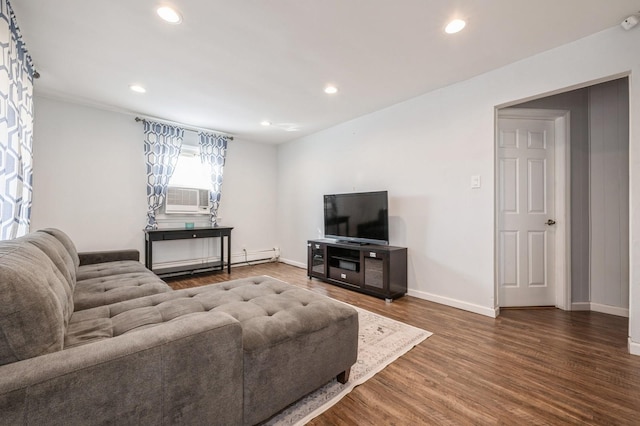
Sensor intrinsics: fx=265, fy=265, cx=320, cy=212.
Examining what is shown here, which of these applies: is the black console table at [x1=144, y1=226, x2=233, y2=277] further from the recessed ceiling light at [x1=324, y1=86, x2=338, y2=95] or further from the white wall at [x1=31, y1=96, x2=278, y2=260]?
the recessed ceiling light at [x1=324, y1=86, x2=338, y2=95]

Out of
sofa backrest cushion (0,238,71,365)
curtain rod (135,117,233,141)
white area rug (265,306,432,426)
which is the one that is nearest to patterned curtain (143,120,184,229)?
curtain rod (135,117,233,141)

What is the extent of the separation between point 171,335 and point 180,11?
211 centimetres

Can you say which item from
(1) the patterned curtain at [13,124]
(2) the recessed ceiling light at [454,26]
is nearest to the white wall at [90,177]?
(1) the patterned curtain at [13,124]

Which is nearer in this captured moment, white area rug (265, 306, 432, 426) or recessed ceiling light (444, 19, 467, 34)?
white area rug (265, 306, 432, 426)

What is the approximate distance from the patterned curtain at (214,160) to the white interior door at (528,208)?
4.20 m

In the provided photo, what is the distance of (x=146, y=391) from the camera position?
0.91 meters

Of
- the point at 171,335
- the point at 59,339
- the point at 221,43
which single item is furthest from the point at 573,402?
the point at 221,43

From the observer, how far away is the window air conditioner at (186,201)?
4242mm

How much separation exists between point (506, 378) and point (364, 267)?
183 centimetres

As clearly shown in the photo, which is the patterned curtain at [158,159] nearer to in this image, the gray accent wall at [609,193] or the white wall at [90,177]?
the white wall at [90,177]

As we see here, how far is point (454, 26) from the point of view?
Result: 2010 millimetres

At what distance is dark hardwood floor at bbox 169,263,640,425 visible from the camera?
140 cm

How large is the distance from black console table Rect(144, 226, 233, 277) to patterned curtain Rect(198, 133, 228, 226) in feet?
1.15

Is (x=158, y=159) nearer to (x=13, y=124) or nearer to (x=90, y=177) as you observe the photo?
(x=90, y=177)
